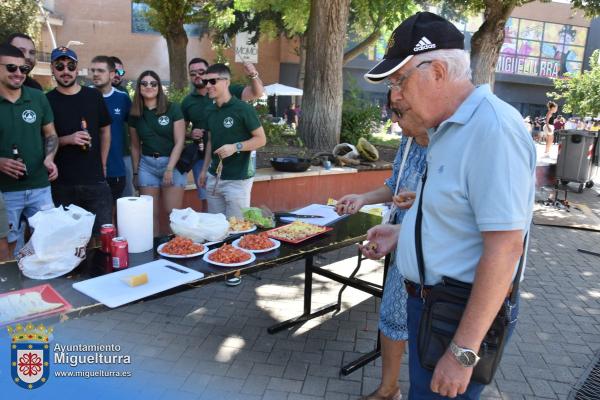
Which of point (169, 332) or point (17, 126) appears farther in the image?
point (169, 332)

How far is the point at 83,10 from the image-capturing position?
2997 cm

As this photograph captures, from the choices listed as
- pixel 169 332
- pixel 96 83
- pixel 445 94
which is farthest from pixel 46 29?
pixel 445 94

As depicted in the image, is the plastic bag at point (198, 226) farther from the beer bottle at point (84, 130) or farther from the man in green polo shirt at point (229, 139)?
the beer bottle at point (84, 130)

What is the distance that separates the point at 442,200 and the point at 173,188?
3884 millimetres

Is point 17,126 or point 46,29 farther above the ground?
point 46,29

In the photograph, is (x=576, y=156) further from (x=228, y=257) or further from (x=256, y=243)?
(x=228, y=257)

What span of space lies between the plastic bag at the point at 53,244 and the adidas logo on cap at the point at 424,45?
1.85 m

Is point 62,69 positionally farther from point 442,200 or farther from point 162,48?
point 162,48

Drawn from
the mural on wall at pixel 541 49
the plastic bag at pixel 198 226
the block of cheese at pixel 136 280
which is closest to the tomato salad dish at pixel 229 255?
the plastic bag at pixel 198 226

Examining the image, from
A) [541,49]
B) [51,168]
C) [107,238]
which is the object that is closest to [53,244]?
[107,238]

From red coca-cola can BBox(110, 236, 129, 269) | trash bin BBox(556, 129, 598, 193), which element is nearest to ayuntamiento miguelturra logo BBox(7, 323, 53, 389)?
red coca-cola can BBox(110, 236, 129, 269)

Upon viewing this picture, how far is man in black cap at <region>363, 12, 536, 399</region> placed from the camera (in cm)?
143

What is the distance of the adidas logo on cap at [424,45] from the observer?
63.2 inches

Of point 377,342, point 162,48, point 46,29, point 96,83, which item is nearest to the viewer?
point 377,342
